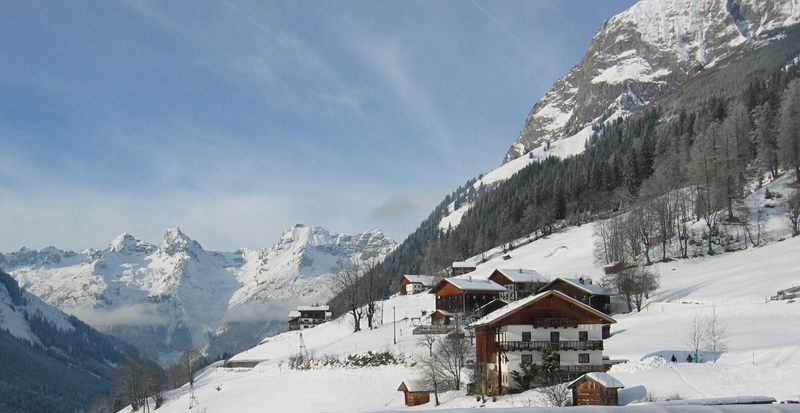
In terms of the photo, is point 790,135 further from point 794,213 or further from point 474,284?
point 474,284

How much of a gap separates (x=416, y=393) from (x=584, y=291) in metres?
31.8

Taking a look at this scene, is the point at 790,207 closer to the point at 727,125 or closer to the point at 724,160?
the point at 724,160

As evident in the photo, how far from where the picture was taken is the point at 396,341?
70188 mm

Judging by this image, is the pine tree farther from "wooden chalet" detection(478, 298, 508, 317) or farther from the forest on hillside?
"wooden chalet" detection(478, 298, 508, 317)

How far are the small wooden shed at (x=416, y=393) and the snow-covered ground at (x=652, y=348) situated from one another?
4.43 feet

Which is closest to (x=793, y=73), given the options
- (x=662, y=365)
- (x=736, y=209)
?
(x=736, y=209)

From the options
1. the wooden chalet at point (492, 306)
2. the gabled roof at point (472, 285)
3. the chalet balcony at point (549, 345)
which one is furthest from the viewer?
the gabled roof at point (472, 285)

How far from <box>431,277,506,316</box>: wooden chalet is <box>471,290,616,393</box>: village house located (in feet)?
104

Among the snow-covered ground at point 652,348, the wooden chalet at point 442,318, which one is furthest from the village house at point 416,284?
the wooden chalet at point 442,318

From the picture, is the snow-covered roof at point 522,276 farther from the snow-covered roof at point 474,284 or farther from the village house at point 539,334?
the village house at point 539,334

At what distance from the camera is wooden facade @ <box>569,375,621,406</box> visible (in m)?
33.1

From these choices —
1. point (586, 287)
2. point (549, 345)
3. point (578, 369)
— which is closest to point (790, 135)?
point (586, 287)

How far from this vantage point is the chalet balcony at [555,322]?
47438 mm

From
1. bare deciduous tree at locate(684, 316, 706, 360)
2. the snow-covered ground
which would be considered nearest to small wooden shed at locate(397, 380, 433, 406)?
the snow-covered ground
